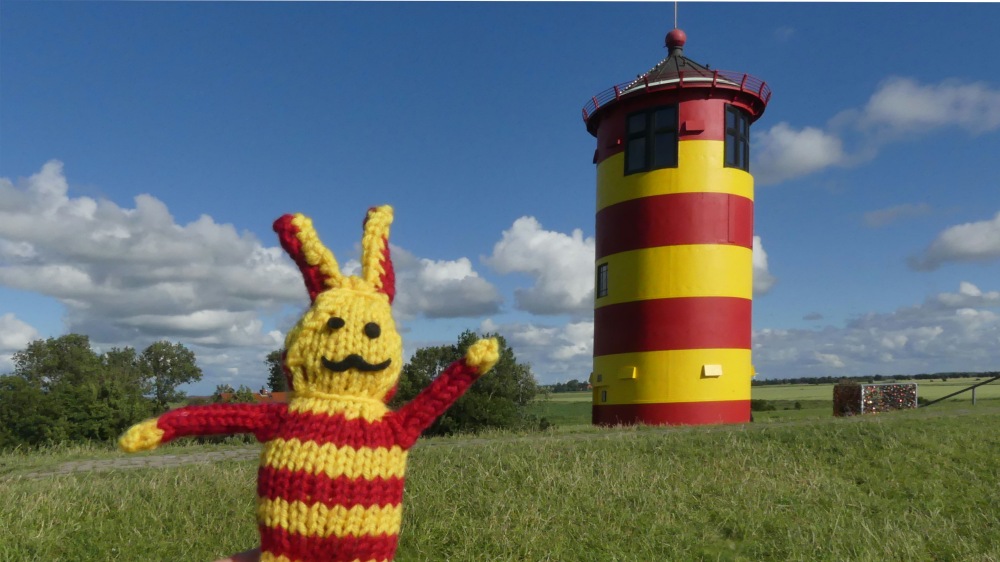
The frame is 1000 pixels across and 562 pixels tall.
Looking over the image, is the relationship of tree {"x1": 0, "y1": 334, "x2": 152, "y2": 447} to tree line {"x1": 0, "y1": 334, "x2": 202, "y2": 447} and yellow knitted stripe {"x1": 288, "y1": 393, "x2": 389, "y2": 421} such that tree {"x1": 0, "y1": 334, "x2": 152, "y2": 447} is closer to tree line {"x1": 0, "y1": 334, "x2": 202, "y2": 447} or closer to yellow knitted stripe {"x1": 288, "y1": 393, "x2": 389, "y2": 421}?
tree line {"x1": 0, "y1": 334, "x2": 202, "y2": 447}

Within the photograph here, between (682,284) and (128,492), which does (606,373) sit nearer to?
(682,284)

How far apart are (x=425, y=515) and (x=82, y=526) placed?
2.93 metres

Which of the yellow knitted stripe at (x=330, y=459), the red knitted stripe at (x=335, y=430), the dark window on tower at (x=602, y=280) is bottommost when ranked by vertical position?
the yellow knitted stripe at (x=330, y=459)

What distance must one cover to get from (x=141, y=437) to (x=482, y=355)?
124 centimetres

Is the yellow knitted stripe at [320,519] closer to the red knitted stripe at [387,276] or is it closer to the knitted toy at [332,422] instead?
the knitted toy at [332,422]

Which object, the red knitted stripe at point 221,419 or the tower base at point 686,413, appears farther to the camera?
the tower base at point 686,413

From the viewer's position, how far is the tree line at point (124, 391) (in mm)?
17391

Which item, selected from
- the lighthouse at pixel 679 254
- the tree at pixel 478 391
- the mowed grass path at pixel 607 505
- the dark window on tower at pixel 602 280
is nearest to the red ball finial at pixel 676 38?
the lighthouse at pixel 679 254

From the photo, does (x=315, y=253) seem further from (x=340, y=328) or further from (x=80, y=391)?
(x=80, y=391)

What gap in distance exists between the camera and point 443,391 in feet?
8.52

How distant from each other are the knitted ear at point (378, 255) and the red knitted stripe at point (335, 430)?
1.77ft

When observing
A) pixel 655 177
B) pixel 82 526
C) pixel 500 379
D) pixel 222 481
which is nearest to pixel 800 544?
pixel 222 481

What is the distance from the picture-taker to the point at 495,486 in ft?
22.8

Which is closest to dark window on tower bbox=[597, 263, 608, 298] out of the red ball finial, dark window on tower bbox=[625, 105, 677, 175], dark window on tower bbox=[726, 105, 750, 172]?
dark window on tower bbox=[625, 105, 677, 175]
